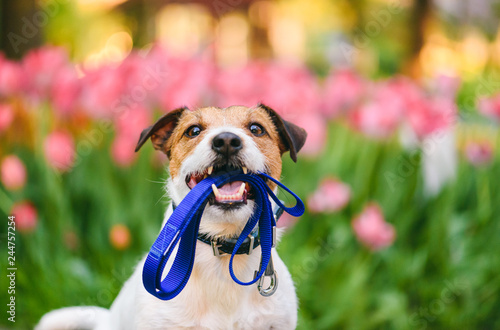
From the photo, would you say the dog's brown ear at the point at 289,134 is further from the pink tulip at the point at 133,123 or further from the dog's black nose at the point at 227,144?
the pink tulip at the point at 133,123

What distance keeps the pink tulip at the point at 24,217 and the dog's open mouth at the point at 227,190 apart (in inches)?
69.4

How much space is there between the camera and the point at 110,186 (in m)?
3.57

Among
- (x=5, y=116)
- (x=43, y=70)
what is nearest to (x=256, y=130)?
(x=5, y=116)

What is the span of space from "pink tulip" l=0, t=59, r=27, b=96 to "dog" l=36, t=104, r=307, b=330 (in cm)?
205

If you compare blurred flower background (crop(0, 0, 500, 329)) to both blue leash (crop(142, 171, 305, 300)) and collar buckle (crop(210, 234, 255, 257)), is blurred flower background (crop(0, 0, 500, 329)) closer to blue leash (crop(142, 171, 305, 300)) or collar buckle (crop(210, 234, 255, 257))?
collar buckle (crop(210, 234, 255, 257))

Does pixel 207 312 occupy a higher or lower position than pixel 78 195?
higher

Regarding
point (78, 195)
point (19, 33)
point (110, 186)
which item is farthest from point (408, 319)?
point (19, 33)

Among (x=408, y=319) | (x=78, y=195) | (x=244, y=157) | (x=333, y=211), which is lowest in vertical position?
(x=78, y=195)

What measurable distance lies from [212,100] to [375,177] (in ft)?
4.84

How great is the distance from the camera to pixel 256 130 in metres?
2.14

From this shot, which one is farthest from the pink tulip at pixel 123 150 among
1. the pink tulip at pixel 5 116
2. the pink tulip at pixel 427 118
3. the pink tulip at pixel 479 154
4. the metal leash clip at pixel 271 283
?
the pink tulip at pixel 479 154

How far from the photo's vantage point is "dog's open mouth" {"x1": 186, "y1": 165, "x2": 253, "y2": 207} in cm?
172

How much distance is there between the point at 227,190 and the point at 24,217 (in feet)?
6.50

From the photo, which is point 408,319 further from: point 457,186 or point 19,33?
point 19,33
